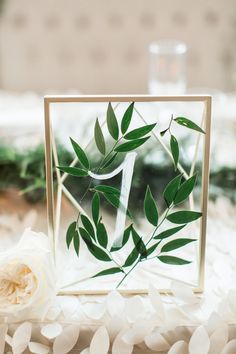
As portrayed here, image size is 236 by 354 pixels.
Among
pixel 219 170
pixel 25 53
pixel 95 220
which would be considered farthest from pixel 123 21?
pixel 95 220

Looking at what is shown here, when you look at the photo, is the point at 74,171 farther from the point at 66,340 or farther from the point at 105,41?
the point at 105,41

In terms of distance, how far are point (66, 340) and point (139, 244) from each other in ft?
0.62

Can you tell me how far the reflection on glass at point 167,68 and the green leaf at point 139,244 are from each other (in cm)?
84

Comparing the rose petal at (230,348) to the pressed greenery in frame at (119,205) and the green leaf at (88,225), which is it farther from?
the green leaf at (88,225)

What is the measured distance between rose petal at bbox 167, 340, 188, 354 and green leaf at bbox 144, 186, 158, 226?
0.19 meters

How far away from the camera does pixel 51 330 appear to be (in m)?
0.71

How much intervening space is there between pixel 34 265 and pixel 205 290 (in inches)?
12.3

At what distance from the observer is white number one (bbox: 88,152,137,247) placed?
711 mm

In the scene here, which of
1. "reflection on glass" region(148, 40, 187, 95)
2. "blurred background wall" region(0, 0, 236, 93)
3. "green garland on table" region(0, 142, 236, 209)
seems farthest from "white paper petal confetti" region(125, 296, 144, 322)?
"blurred background wall" region(0, 0, 236, 93)

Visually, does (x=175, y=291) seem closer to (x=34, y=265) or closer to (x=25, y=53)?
(x=34, y=265)

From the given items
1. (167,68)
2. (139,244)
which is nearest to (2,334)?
(139,244)

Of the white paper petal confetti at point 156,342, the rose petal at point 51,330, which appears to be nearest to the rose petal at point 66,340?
the rose petal at point 51,330

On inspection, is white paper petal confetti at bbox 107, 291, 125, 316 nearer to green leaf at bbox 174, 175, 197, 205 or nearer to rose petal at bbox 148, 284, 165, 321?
rose petal at bbox 148, 284, 165, 321

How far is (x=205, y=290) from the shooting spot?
80cm
